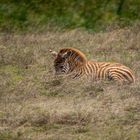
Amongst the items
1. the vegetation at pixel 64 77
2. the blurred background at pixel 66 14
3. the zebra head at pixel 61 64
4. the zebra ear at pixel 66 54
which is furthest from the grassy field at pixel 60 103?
the blurred background at pixel 66 14

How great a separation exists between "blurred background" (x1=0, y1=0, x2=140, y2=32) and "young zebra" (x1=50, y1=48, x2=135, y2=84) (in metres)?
8.48

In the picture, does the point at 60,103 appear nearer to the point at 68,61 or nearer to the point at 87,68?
the point at 87,68

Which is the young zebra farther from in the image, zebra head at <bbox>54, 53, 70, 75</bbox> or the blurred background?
the blurred background

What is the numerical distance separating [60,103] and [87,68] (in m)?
2.53

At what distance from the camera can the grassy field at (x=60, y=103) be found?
10.4 metres

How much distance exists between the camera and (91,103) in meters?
11.9

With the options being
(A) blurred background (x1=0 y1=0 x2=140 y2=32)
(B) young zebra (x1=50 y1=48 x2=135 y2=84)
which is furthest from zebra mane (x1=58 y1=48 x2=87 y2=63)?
(A) blurred background (x1=0 y1=0 x2=140 y2=32)

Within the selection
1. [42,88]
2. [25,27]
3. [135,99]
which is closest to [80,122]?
[135,99]

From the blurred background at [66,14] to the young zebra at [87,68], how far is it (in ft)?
27.8

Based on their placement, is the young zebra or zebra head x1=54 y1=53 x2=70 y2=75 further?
zebra head x1=54 y1=53 x2=70 y2=75

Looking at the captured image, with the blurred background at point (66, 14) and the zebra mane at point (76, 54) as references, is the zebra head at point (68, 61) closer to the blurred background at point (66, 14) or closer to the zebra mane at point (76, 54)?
the zebra mane at point (76, 54)

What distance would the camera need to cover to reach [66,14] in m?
24.6

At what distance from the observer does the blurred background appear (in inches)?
937

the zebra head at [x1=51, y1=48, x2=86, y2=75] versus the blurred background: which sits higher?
the blurred background
